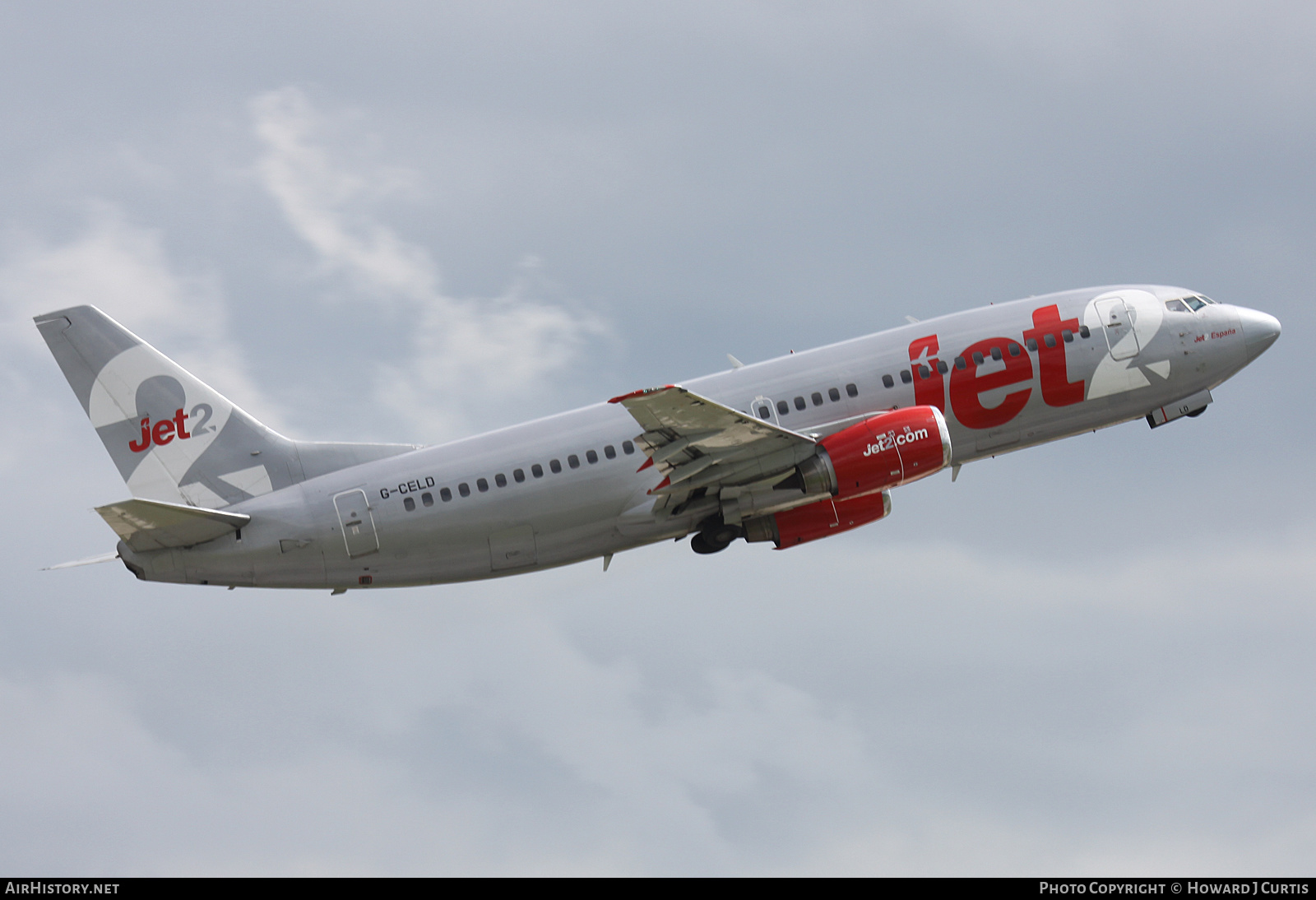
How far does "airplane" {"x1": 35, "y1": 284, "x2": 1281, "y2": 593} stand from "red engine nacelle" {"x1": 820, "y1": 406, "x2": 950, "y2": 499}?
6 centimetres

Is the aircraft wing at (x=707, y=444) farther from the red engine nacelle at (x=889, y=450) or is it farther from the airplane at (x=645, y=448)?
the red engine nacelle at (x=889, y=450)

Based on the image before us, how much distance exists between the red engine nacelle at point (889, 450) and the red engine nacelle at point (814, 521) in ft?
8.35

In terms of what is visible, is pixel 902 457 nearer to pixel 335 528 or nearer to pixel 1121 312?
pixel 1121 312

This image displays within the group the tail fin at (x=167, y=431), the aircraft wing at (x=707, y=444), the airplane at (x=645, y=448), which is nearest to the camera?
the aircraft wing at (x=707, y=444)

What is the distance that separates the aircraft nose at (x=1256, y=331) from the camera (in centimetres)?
4569

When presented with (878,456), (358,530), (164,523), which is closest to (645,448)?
(878,456)

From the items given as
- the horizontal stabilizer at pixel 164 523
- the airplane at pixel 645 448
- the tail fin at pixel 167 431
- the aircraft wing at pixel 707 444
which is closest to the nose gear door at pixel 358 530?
the airplane at pixel 645 448

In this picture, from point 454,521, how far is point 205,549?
771cm

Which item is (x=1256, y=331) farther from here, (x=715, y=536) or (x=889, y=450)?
(x=715, y=536)

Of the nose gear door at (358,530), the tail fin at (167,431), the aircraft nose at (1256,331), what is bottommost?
the nose gear door at (358,530)

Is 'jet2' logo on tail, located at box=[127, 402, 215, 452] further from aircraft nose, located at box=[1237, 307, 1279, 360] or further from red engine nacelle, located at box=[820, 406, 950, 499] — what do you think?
aircraft nose, located at box=[1237, 307, 1279, 360]

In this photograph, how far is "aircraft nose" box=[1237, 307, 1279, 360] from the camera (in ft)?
150

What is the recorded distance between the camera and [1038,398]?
1714 inches

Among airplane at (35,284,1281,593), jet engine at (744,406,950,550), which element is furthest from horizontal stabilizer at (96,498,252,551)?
jet engine at (744,406,950,550)
